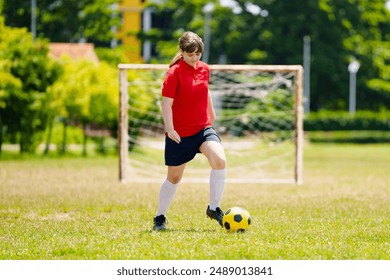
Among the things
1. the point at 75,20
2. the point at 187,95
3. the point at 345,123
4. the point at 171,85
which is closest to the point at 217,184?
the point at 187,95

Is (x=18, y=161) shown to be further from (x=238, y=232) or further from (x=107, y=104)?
(x=238, y=232)

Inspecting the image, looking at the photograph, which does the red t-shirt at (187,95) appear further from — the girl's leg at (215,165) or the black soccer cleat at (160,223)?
the black soccer cleat at (160,223)

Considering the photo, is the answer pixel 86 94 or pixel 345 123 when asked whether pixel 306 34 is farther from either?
pixel 86 94

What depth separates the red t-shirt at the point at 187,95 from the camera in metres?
7.98

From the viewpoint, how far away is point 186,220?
358 inches

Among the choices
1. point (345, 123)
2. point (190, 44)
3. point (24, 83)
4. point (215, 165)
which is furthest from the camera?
point (345, 123)

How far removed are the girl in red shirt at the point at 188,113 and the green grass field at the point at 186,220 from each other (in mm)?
735

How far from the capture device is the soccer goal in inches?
595

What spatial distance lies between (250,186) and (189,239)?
289 inches

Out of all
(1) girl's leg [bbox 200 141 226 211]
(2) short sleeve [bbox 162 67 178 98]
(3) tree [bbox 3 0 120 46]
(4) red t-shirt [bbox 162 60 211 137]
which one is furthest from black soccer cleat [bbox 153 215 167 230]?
(3) tree [bbox 3 0 120 46]

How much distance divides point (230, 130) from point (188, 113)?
70.9ft

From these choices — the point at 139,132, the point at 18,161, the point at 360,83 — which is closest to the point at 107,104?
the point at 139,132

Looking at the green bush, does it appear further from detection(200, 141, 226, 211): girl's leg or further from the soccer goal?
detection(200, 141, 226, 211): girl's leg

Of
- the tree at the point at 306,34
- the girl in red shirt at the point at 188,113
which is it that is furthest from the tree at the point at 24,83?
the tree at the point at 306,34
